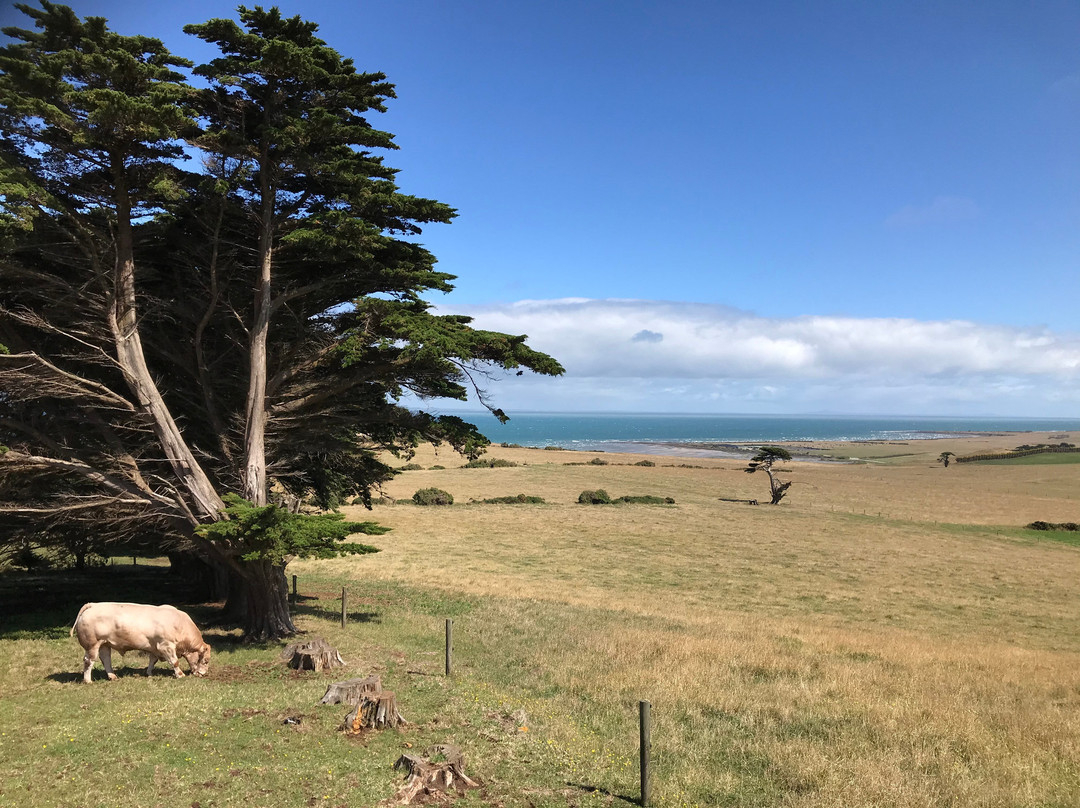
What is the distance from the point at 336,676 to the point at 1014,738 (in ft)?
41.5

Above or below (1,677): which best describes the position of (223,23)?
above

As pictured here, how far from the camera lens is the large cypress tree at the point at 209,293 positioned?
1456 centimetres

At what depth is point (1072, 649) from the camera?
75.6 feet

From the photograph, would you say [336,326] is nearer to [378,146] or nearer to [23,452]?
[378,146]

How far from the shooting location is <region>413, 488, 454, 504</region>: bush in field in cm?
5800

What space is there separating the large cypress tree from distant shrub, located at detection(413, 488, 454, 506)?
39.1 metres

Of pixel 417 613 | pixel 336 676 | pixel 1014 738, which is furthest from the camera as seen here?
pixel 417 613

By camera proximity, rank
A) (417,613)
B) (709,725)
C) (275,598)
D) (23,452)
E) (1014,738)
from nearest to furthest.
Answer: (1014,738), (709,725), (23,452), (275,598), (417,613)

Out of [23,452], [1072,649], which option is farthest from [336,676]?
[1072,649]

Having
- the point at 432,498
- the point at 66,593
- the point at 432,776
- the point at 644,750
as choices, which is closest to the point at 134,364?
the point at 66,593

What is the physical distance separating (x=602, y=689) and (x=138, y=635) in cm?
925

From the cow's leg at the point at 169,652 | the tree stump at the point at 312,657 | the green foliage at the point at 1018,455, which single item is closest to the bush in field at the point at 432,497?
the tree stump at the point at 312,657

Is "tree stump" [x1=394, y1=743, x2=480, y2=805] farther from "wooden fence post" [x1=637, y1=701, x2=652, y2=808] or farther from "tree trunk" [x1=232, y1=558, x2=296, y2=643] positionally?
"tree trunk" [x1=232, y1=558, x2=296, y2=643]

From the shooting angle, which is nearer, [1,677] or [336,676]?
[1,677]
